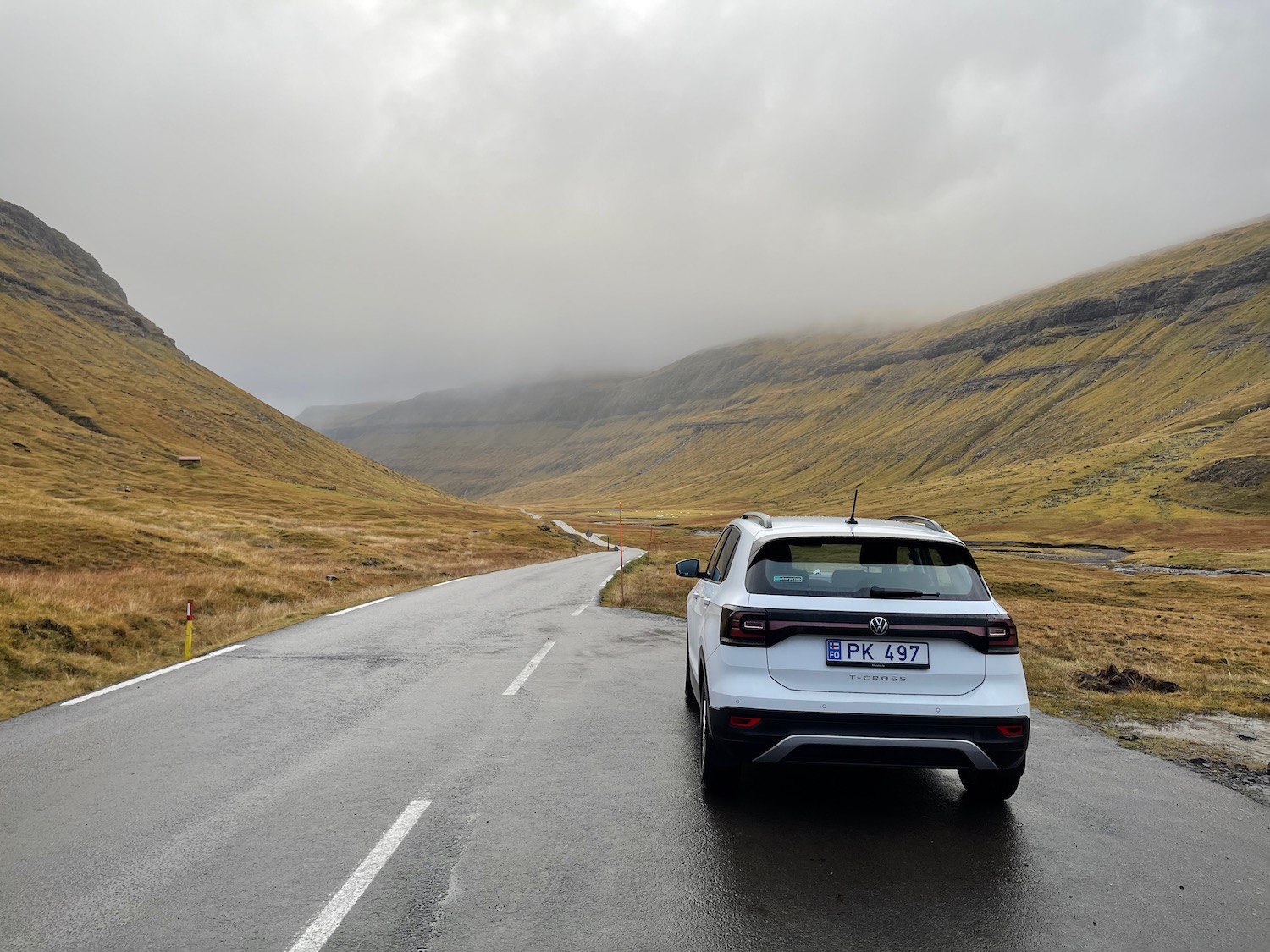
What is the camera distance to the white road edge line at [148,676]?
902 centimetres

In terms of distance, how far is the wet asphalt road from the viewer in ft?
13.2

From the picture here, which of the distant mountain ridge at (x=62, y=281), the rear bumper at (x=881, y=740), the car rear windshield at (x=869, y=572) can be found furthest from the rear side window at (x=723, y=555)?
the distant mountain ridge at (x=62, y=281)

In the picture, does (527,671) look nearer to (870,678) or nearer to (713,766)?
(713,766)

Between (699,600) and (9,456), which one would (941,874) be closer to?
(699,600)

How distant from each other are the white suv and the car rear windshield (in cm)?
2

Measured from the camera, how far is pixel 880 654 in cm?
550

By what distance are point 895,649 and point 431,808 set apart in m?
3.45

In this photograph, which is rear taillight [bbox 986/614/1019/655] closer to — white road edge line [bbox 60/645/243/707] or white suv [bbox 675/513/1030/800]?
white suv [bbox 675/513/1030/800]

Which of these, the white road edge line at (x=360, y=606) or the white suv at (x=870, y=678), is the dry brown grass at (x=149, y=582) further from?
the white suv at (x=870, y=678)

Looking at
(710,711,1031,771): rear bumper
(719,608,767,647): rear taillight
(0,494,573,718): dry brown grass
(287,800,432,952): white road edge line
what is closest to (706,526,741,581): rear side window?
(719,608,767,647): rear taillight

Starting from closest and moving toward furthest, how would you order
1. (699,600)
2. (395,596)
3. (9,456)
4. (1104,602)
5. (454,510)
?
(699,600) → (395,596) → (1104,602) → (9,456) → (454,510)

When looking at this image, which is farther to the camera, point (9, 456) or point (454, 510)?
point (454, 510)

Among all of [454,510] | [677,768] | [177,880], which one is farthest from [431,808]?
[454,510]

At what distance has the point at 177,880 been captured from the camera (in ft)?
14.6
